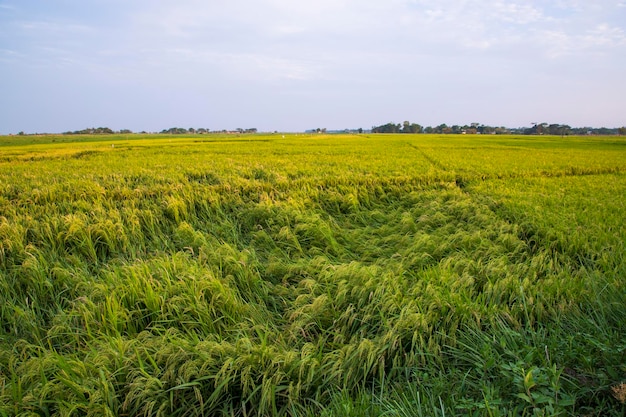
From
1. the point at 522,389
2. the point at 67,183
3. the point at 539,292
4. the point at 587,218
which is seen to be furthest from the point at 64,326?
the point at 587,218

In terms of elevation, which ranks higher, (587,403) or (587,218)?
(587,218)

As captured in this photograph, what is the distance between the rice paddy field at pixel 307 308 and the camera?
7.22 feet

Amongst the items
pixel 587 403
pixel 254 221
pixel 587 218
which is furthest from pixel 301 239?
pixel 587 218

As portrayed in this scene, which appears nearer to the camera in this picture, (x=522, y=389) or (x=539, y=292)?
(x=522, y=389)

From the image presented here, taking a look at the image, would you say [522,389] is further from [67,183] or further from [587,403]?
[67,183]

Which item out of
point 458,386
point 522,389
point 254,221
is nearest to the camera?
point 522,389

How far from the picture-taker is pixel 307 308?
3.41 meters

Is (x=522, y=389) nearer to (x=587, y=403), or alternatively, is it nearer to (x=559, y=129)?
(x=587, y=403)

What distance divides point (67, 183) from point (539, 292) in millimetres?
9676

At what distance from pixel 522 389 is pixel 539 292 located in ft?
5.40

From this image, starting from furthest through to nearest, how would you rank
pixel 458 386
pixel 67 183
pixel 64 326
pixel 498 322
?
pixel 67 183
pixel 64 326
pixel 498 322
pixel 458 386

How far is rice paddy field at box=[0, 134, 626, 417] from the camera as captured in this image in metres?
2.20

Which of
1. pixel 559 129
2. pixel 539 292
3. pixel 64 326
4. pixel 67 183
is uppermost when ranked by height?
pixel 559 129

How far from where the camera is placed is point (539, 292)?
322 centimetres
